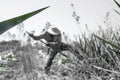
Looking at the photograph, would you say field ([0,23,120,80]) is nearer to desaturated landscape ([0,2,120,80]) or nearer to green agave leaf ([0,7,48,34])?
desaturated landscape ([0,2,120,80])

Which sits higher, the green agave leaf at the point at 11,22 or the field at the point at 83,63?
the green agave leaf at the point at 11,22

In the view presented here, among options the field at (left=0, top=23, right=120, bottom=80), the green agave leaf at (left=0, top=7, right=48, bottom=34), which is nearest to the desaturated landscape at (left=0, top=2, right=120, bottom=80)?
the field at (left=0, top=23, right=120, bottom=80)

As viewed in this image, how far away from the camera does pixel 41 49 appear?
3662 mm

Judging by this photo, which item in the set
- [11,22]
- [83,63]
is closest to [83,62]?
[83,63]

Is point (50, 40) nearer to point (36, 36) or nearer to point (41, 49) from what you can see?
point (36, 36)

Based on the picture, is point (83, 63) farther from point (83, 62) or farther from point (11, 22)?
point (11, 22)

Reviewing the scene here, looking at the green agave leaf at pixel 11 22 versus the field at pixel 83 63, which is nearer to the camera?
the green agave leaf at pixel 11 22

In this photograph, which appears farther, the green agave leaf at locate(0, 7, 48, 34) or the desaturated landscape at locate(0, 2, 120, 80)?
the desaturated landscape at locate(0, 2, 120, 80)

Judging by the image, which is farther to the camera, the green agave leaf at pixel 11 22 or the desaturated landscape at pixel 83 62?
the desaturated landscape at pixel 83 62

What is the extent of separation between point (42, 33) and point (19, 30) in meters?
0.91

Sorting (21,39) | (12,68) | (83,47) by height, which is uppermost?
(21,39)

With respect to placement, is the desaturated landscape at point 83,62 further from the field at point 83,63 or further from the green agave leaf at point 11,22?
the green agave leaf at point 11,22

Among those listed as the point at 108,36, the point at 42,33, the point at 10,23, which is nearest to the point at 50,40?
the point at 42,33

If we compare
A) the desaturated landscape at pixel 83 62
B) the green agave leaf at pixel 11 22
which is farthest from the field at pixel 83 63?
the green agave leaf at pixel 11 22
